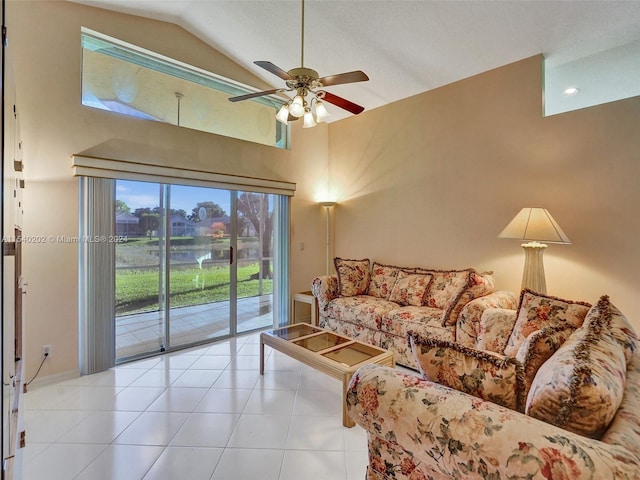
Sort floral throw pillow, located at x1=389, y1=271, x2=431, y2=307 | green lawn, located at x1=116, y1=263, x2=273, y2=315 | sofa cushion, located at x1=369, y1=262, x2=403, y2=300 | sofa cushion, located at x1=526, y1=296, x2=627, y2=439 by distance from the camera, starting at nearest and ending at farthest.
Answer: sofa cushion, located at x1=526, y1=296, x2=627, y2=439
green lawn, located at x1=116, y1=263, x2=273, y2=315
floral throw pillow, located at x1=389, y1=271, x2=431, y2=307
sofa cushion, located at x1=369, y1=262, x2=403, y2=300

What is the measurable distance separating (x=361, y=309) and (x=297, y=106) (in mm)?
2248

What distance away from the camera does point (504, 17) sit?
2502 mm

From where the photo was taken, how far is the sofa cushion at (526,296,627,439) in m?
0.88

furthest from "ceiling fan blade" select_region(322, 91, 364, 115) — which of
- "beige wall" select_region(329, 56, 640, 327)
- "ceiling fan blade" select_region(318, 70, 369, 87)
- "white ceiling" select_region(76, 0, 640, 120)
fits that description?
"beige wall" select_region(329, 56, 640, 327)

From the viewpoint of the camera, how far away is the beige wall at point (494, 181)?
253 centimetres

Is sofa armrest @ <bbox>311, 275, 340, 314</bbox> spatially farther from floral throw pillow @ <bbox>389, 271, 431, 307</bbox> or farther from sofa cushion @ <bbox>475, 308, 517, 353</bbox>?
sofa cushion @ <bbox>475, 308, 517, 353</bbox>

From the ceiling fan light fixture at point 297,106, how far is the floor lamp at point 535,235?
2013 millimetres

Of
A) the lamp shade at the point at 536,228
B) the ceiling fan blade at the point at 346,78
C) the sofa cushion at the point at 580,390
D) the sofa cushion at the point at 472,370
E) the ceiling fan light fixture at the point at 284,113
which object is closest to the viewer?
the sofa cushion at the point at 580,390

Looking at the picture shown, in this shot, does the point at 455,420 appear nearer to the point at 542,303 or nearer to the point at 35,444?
the point at 542,303

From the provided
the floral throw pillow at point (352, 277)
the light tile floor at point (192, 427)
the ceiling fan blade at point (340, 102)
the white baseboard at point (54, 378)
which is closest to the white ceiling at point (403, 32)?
the ceiling fan blade at point (340, 102)

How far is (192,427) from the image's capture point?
83.0 inches

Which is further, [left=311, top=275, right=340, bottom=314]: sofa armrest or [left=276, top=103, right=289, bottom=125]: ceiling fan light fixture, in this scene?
[left=311, top=275, right=340, bottom=314]: sofa armrest

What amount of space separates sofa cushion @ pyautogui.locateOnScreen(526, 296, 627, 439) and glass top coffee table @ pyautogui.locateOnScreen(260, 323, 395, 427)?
1.29 metres

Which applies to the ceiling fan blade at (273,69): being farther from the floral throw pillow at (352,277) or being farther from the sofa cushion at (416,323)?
the floral throw pillow at (352,277)
